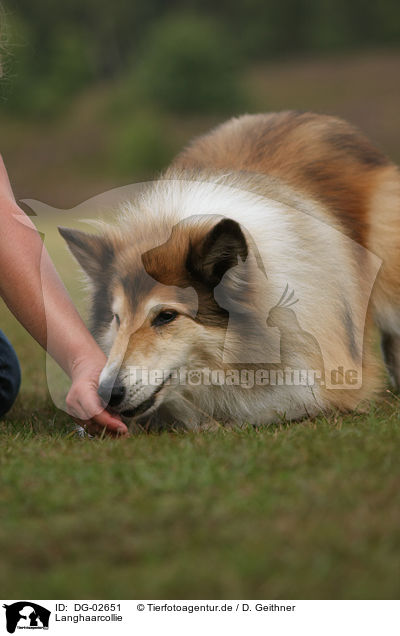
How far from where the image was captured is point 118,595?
62.7 inches

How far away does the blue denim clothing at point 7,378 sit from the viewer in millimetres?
3490

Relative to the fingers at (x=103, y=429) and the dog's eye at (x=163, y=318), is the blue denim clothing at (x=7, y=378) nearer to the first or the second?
the fingers at (x=103, y=429)

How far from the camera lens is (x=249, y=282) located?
2928 mm

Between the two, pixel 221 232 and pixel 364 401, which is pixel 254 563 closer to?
pixel 221 232

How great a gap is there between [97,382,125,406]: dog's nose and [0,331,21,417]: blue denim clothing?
94 centimetres

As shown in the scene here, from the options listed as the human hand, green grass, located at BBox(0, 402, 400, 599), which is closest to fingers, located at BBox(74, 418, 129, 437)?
the human hand

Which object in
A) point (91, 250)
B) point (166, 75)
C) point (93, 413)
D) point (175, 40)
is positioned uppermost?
point (91, 250)

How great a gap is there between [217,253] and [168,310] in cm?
29

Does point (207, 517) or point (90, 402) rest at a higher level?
point (207, 517)

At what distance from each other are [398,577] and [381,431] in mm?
1131

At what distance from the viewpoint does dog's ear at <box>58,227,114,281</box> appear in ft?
10.2

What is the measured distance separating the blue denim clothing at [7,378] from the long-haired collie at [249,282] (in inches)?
22.5

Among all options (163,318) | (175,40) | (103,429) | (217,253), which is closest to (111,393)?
(103,429)
